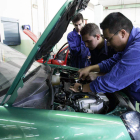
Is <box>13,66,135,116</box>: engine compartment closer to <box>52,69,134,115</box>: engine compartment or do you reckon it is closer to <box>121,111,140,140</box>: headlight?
<box>52,69,134,115</box>: engine compartment

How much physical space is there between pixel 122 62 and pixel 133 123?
51 centimetres

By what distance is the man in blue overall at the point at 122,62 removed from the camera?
112cm

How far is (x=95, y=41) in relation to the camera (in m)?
2.14

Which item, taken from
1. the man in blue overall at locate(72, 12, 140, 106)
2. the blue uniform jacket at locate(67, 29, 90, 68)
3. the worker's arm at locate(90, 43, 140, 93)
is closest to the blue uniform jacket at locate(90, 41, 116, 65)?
the blue uniform jacket at locate(67, 29, 90, 68)

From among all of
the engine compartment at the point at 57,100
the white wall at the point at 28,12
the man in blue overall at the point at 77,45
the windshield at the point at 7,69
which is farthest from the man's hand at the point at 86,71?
the white wall at the point at 28,12

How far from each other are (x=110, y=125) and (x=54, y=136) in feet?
1.15

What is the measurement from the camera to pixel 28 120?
0.79 meters

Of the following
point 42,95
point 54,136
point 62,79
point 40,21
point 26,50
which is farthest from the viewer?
point 40,21

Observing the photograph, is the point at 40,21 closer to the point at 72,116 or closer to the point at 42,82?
the point at 42,82

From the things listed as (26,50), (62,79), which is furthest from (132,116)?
(26,50)

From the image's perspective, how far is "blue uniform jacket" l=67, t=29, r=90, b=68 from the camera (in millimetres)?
2836

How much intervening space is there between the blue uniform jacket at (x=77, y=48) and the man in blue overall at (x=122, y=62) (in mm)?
1531

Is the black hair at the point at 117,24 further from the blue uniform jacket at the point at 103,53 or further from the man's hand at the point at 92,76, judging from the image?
the blue uniform jacket at the point at 103,53

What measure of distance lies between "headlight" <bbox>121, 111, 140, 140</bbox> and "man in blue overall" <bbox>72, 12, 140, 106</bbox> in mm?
320
